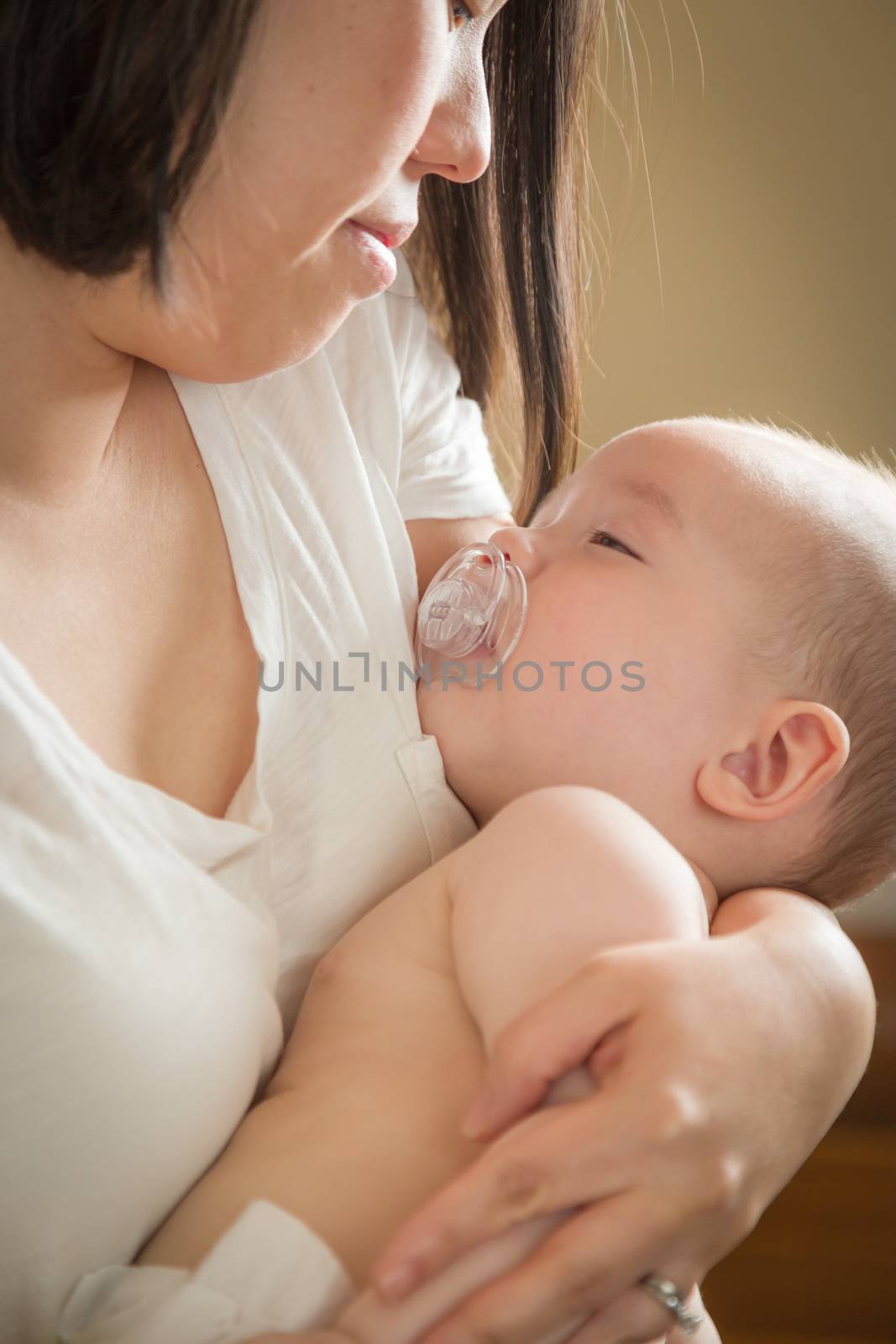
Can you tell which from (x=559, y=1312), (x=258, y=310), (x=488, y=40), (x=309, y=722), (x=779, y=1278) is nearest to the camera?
(x=559, y=1312)

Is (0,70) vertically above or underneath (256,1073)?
above

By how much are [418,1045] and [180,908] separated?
0.20m

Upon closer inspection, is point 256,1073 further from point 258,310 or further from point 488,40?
point 488,40

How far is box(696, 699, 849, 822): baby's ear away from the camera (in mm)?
900

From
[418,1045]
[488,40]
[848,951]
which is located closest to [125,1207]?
[418,1045]

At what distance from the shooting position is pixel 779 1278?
1.52 m

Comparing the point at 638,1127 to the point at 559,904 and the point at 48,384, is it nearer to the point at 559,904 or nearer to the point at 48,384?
the point at 559,904

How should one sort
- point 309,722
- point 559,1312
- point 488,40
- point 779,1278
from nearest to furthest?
point 559,1312 → point 309,722 → point 488,40 → point 779,1278

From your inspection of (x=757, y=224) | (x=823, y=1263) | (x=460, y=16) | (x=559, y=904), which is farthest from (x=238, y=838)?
(x=757, y=224)

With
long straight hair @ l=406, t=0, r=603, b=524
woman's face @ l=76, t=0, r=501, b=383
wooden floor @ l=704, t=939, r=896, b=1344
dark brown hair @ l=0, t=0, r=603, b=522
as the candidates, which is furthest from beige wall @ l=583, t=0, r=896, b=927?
dark brown hair @ l=0, t=0, r=603, b=522

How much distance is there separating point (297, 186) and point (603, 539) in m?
0.41

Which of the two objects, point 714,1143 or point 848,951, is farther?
point 848,951

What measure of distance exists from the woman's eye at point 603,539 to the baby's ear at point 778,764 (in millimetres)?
178

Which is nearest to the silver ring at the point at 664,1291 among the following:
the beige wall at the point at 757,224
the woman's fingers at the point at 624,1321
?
the woman's fingers at the point at 624,1321
